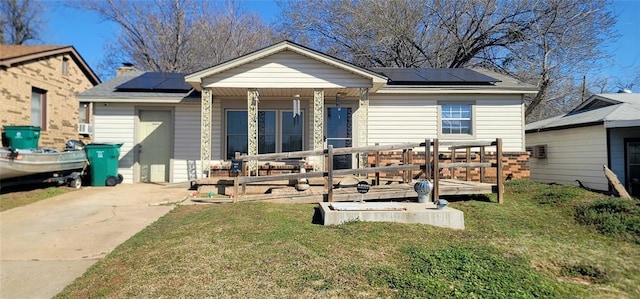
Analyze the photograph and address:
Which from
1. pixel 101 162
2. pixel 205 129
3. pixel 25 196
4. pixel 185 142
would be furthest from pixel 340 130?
pixel 25 196

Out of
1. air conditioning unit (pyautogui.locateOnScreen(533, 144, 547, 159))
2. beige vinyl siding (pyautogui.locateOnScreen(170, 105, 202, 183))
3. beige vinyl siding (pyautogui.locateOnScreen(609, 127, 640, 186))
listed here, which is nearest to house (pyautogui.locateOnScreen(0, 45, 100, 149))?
beige vinyl siding (pyautogui.locateOnScreen(170, 105, 202, 183))

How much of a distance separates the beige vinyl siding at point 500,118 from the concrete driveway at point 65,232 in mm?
8578

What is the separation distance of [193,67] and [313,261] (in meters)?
21.4

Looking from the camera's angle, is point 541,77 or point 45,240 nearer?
point 45,240

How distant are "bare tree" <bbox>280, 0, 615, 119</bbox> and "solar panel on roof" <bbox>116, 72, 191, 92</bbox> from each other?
10.6m

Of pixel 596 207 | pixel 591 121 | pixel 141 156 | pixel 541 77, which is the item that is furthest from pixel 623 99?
pixel 141 156

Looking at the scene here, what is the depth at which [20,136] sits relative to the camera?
1100cm

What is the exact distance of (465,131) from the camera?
11016 mm

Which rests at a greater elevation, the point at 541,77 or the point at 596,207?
the point at 541,77

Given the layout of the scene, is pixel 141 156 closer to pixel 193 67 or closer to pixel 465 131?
pixel 465 131

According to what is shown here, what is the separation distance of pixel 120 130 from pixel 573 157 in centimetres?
1402

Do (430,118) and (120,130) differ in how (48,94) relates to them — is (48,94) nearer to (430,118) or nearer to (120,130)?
(120,130)

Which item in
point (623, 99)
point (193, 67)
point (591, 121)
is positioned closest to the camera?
point (591, 121)

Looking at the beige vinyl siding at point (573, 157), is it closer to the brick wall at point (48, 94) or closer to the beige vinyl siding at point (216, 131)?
the beige vinyl siding at point (216, 131)
